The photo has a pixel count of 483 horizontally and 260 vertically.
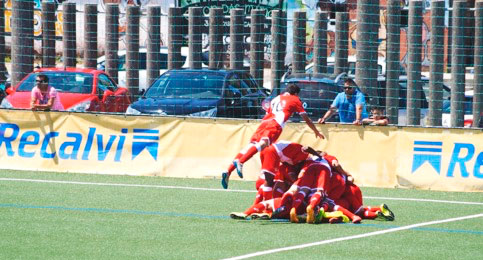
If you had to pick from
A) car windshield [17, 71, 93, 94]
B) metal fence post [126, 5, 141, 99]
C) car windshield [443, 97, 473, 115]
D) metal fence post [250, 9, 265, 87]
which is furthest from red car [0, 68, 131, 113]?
car windshield [443, 97, 473, 115]

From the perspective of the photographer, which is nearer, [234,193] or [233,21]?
[234,193]

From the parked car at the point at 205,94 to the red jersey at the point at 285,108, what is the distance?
23.9ft

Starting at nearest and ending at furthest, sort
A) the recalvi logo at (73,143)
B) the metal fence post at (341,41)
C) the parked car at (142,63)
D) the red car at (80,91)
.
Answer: the recalvi logo at (73,143) → the metal fence post at (341,41) → the red car at (80,91) → the parked car at (142,63)

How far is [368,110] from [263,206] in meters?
8.03

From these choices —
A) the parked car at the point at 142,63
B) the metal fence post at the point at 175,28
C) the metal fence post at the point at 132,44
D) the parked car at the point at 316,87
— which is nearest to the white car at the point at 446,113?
the parked car at the point at 316,87

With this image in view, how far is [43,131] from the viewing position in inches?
759

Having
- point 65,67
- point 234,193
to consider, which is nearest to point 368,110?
point 234,193

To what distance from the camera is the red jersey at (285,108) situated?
A: 1550cm

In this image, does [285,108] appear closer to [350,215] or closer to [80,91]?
[350,215]

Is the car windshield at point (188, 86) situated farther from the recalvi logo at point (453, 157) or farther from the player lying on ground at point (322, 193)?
the player lying on ground at point (322, 193)

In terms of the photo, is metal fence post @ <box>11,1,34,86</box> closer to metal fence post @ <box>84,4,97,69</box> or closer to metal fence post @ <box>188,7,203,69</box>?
metal fence post @ <box>84,4,97,69</box>

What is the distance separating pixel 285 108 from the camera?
1559 centimetres

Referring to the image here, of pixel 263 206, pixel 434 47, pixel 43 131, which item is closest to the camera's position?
pixel 263 206

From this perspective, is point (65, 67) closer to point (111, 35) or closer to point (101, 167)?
point (111, 35)
